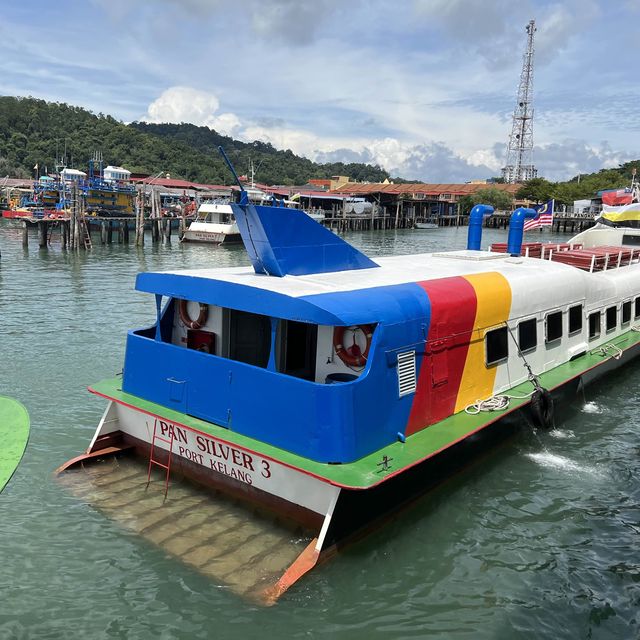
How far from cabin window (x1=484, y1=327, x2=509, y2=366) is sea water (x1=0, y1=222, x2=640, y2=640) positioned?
5.33ft

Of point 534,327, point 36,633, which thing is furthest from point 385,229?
point 36,633

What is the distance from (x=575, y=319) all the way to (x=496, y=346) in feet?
11.7

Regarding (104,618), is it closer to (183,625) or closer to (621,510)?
(183,625)

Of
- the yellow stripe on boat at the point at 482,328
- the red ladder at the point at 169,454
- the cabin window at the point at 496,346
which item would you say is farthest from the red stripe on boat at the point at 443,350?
the red ladder at the point at 169,454

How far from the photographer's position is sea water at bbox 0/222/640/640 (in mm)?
6129

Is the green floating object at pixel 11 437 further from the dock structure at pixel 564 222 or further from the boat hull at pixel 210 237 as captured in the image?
the dock structure at pixel 564 222

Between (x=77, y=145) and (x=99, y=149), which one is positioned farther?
(x=99, y=149)

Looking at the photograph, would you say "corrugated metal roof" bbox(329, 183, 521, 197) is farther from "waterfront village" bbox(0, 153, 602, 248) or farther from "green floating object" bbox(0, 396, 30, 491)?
"green floating object" bbox(0, 396, 30, 491)

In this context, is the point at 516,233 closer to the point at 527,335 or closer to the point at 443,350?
the point at 527,335

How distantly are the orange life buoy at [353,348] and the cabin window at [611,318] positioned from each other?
28.7ft

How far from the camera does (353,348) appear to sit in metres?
7.51

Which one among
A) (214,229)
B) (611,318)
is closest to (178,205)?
(214,229)

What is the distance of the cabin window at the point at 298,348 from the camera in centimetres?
809

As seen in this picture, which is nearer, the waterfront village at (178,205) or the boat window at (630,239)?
the boat window at (630,239)
